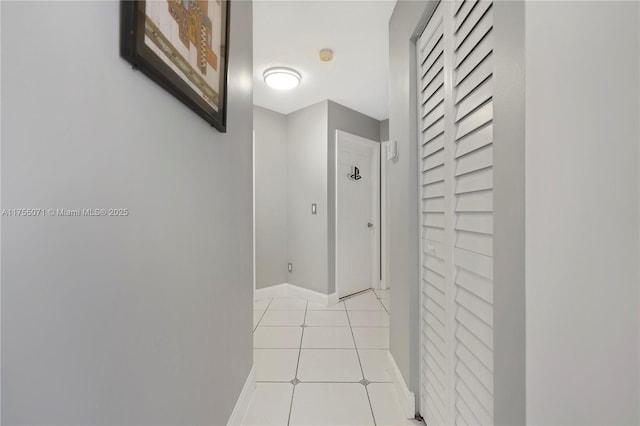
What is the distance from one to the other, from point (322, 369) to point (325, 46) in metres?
2.54

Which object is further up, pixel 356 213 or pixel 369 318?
pixel 356 213

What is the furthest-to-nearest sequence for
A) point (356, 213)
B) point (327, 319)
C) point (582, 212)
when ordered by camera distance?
point (356, 213)
point (327, 319)
point (582, 212)

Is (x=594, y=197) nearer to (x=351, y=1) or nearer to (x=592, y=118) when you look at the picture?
(x=592, y=118)

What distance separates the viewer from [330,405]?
1.49 metres

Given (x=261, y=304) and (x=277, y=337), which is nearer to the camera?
(x=277, y=337)

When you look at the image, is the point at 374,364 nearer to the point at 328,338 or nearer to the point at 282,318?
the point at 328,338

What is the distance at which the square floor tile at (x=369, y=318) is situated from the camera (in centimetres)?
261

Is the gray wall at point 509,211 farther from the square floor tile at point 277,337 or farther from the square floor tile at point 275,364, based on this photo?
the square floor tile at point 277,337

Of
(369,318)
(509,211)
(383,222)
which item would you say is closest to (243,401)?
(509,211)

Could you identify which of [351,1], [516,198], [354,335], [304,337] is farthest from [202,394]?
[351,1]

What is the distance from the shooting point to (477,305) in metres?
0.85

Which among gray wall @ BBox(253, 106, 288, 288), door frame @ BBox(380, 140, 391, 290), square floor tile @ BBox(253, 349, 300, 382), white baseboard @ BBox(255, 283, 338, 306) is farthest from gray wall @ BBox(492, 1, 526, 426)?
door frame @ BBox(380, 140, 391, 290)

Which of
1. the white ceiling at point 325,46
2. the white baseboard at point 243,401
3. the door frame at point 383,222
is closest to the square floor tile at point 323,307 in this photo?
the door frame at point 383,222

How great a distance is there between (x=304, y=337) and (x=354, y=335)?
1.52ft
